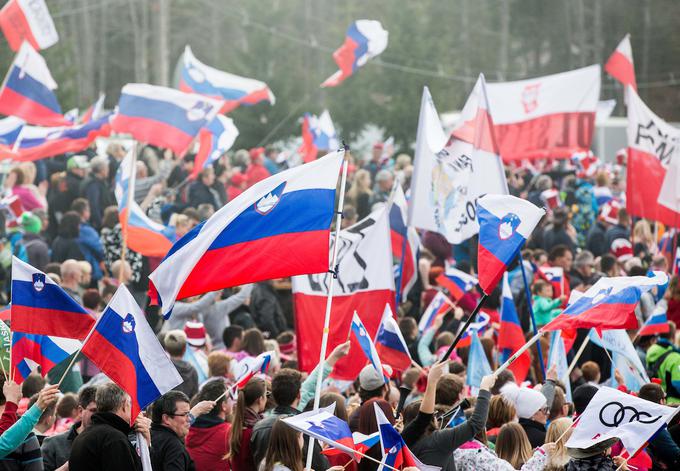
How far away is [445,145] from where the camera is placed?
12.1 metres

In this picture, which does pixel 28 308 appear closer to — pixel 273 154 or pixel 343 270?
pixel 343 270

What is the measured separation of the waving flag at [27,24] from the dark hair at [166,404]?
11259 mm

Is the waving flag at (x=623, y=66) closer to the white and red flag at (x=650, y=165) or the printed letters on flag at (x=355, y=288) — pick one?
the white and red flag at (x=650, y=165)

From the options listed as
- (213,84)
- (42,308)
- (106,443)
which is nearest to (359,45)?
(213,84)

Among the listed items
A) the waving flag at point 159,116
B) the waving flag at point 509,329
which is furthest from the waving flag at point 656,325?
the waving flag at point 159,116

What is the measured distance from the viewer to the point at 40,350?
7965 millimetres

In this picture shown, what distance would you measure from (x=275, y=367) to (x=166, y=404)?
326 cm

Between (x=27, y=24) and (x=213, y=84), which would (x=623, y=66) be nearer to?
(x=213, y=84)

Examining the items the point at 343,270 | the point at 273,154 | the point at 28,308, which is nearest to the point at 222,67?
the point at 273,154

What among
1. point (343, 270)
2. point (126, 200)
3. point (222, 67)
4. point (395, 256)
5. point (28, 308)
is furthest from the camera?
point (222, 67)

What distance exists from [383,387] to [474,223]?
3.75 m

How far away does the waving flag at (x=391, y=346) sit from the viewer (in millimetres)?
9125

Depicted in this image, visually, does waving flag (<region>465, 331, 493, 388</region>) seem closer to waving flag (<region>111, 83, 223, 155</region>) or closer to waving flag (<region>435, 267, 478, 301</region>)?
waving flag (<region>435, 267, 478, 301</region>)

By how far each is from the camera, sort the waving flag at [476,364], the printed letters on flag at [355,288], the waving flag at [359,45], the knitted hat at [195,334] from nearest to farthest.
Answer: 1. the waving flag at [476,364]
2. the printed letters on flag at [355,288]
3. the knitted hat at [195,334]
4. the waving flag at [359,45]
